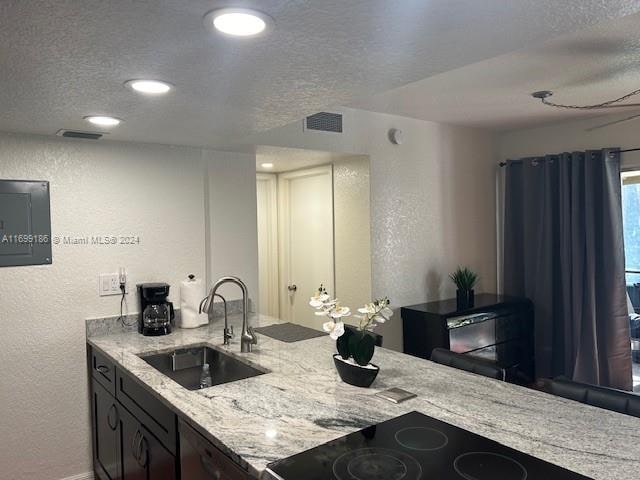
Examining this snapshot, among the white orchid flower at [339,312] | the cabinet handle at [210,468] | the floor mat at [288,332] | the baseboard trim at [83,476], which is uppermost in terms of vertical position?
the white orchid flower at [339,312]

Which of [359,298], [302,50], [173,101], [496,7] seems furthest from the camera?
[359,298]

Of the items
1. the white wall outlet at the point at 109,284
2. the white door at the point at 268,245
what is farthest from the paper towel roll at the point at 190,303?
the white door at the point at 268,245

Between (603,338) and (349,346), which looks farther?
(603,338)

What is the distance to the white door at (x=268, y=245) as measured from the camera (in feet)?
14.6

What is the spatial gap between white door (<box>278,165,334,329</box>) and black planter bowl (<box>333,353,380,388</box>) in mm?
2176

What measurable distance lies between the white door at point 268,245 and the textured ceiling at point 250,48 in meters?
2.37

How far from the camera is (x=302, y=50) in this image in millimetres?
1432

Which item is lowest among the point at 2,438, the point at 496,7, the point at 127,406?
the point at 2,438

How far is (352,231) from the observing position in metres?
3.81

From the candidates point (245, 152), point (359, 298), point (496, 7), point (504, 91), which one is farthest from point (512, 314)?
point (496, 7)

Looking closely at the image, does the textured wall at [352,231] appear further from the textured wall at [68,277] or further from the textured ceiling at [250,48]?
the textured ceiling at [250,48]

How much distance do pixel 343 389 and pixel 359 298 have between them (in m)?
1.99

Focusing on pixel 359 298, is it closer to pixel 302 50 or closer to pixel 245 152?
pixel 245 152

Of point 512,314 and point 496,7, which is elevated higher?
point 496,7
